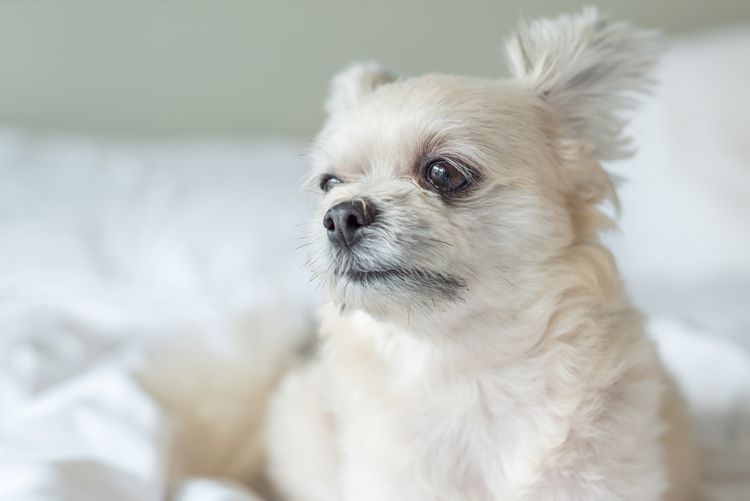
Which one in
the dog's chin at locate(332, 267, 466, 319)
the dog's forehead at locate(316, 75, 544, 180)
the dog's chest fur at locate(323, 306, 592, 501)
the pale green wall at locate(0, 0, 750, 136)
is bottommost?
the dog's chest fur at locate(323, 306, 592, 501)

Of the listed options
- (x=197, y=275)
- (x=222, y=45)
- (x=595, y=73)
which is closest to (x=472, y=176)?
(x=595, y=73)

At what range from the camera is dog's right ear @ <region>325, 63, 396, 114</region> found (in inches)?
45.7

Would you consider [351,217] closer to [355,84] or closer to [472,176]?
[472,176]

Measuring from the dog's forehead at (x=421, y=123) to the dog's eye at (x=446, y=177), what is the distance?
0.05ft

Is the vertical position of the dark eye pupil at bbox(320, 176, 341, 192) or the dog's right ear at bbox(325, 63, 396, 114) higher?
the dog's right ear at bbox(325, 63, 396, 114)

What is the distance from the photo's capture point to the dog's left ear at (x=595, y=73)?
1.06m

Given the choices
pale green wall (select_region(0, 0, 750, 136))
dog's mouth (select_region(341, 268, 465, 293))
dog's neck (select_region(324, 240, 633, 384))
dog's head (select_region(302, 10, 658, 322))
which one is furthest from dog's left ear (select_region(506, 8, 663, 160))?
pale green wall (select_region(0, 0, 750, 136))

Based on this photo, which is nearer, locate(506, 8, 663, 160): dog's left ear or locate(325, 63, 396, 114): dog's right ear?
locate(506, 8, 663, 160): dog's left ear

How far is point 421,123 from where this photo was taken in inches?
37.4

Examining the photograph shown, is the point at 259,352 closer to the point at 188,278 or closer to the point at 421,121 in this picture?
the point at 188,278

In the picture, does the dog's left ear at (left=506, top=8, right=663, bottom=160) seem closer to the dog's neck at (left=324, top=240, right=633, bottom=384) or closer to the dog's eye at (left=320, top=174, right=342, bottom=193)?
the dog's neck at (left=324, top=240, right=633, bottom=384)

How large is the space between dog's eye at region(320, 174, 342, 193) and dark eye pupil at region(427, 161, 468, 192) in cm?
16

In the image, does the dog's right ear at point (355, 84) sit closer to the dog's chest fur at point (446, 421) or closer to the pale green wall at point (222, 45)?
the dog's chest fur at point (446, 421)

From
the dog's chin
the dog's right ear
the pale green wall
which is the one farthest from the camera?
the pale green wall
